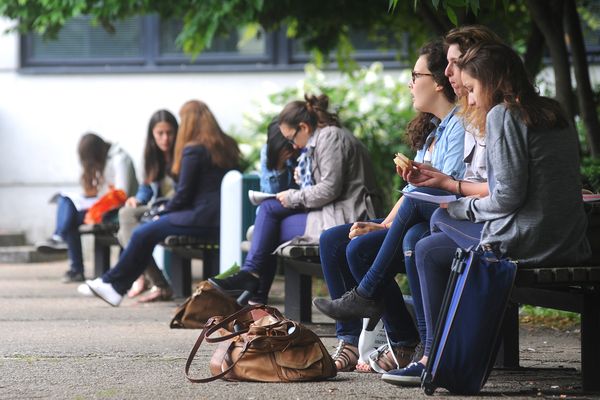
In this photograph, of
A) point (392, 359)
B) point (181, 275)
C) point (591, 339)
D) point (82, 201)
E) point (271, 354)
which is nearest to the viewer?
point (591, 339)

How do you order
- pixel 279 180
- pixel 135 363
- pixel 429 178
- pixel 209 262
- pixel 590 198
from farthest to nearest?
pixel 209 262, pixel 279 180, pixel 135 363, pixel 590 198, pixel 429 178

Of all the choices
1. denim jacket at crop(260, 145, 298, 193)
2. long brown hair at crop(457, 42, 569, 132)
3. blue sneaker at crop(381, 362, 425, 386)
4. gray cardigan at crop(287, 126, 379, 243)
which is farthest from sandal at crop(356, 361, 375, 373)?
denim jacket at crop(260, 145, 298, 193)

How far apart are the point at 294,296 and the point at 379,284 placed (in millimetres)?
2875

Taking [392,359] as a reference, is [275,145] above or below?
above

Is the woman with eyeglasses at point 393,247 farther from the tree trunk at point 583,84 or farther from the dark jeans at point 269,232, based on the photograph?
the tree trunk at point 583,84

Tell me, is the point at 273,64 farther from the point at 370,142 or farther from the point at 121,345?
the point at 121,345

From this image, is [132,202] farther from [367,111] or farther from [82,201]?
[367,111]

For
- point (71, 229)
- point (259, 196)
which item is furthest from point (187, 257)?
point (71, 229)

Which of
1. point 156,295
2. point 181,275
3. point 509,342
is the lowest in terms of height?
point 156,295

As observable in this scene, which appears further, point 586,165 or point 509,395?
point 586,165

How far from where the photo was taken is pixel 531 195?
557cm

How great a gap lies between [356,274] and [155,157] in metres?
5.27

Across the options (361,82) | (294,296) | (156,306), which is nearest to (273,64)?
(361,82)

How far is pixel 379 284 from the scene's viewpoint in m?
6.34
